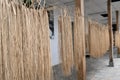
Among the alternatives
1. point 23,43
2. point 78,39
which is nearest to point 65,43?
point 78,39

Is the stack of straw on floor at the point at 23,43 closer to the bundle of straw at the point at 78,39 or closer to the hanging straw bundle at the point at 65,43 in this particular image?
the hanging straw bundle at the point at 65,43

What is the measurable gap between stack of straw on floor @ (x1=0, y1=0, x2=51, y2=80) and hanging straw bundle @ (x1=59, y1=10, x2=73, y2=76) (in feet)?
2.85

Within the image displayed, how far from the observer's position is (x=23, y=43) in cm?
189

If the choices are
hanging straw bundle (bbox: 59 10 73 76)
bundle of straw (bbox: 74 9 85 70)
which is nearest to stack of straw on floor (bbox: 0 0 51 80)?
hanging straw bundle (bbox: 59 10 73 76)

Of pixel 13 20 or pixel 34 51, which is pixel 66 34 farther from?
pixel 13 20

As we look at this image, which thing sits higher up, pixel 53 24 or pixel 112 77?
pixel 53 24

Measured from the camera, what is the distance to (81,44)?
3.45 metres

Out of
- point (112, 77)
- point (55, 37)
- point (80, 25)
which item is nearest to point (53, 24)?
point (55, 37)

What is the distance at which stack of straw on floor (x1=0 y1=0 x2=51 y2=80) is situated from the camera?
5.41 feet

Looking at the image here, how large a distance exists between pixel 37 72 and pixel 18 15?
670 millimetres

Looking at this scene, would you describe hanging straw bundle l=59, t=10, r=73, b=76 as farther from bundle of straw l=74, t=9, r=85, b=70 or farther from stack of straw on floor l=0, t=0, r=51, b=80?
stack of straw on floor l=0, t=0, r=51, b=80

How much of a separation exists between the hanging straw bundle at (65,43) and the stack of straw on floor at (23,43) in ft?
2.85

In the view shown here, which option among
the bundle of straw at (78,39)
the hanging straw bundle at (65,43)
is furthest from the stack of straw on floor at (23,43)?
the bundle of straw at (78,39)

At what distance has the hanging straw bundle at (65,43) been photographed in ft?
10.4
